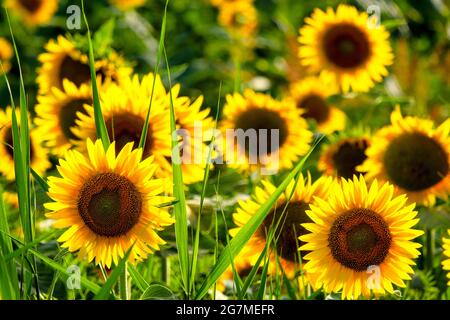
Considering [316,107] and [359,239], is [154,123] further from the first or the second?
[316,107]

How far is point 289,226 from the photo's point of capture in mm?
1293

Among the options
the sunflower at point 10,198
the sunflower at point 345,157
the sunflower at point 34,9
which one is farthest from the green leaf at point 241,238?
the sunflower at point 34,9

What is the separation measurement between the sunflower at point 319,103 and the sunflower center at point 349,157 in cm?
43

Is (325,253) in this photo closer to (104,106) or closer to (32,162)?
A: (104,106)

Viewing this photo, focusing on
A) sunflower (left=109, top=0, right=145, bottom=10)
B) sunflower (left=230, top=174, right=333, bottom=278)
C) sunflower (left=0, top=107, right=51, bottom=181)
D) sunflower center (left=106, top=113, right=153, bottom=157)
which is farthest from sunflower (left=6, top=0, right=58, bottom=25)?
sunflower (left=230, top=174, right=333, bottom=278)

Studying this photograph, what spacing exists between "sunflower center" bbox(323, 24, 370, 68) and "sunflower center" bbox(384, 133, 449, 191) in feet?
1.75

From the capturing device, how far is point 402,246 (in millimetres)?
1136

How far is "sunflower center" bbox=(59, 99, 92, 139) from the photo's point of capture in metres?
1.59

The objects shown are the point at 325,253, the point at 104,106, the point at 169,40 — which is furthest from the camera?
the point at 169,40

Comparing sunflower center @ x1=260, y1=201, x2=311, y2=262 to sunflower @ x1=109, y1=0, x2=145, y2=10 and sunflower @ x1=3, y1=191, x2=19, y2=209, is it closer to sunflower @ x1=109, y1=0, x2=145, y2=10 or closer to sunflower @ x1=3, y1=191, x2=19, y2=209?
sunflower @ x1=3, y1=191, x2=19, y2=209

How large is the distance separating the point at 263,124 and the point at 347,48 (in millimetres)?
369

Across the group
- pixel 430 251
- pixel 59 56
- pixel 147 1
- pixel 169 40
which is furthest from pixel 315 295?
pixel 147 1
